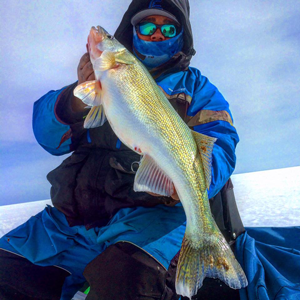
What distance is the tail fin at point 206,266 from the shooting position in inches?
67.6

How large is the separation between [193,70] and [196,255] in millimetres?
2481

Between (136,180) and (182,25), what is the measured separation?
2.67 meters

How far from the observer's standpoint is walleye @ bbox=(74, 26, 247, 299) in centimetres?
172

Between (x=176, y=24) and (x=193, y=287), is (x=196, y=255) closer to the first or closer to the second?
(x=193, y=287)

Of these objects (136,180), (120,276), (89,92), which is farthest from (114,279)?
(89,92)

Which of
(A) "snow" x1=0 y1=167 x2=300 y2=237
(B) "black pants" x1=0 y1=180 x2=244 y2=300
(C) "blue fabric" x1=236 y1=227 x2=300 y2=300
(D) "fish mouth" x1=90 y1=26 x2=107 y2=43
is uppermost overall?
(D) "fish mouth" x1=90 y1=26 x2=107 y2=43

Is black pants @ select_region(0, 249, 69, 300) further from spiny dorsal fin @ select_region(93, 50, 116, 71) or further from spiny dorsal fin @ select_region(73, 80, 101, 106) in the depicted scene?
spiny dorsal fin @ select_region(93, 50, 116, 71)

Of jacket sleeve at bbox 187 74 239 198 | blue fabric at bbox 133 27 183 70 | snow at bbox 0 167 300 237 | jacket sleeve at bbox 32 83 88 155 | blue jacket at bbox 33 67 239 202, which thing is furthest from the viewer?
snow at bbox 0 167 300 237

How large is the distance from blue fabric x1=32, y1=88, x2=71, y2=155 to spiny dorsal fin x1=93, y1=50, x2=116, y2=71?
41.1 inches

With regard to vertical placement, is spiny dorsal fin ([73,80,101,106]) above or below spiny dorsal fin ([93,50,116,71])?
below

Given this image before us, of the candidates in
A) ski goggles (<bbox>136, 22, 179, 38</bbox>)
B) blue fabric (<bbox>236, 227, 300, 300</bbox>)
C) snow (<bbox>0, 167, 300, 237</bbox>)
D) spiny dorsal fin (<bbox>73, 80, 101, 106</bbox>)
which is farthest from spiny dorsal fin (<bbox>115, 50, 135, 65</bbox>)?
snow (<bbox>0, 167, 300, 237</bbox>)

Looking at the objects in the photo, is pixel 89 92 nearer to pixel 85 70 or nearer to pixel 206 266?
pixel 85 70

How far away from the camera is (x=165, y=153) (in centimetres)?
173

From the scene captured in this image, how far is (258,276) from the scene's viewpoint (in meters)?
2.29
